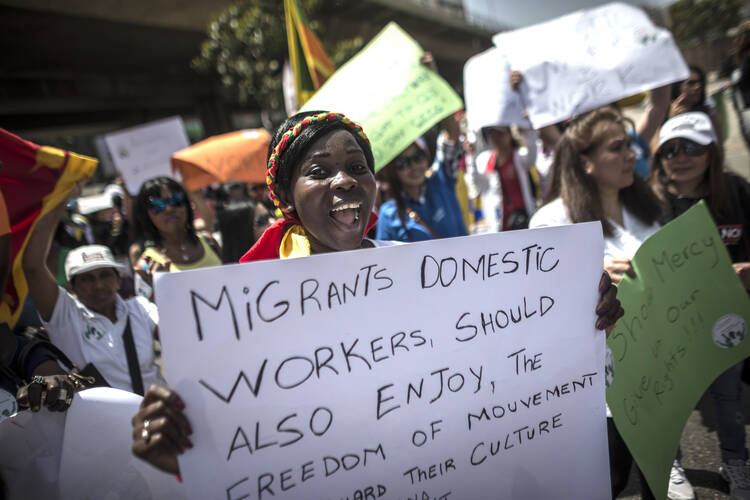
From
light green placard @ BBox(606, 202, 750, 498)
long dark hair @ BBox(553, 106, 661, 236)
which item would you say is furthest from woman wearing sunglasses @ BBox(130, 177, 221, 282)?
light green placard @ BBox(606, 202, 750, 498)

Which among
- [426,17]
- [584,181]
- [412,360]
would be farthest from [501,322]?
[426,17]

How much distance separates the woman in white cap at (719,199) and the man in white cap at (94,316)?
2.72m

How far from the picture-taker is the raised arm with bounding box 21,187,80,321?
1931mm

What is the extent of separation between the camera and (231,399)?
3.21ft

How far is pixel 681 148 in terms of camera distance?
217 centimetres

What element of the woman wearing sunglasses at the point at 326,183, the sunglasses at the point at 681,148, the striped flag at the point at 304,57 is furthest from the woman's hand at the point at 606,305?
the striped flag at the point at 304,57

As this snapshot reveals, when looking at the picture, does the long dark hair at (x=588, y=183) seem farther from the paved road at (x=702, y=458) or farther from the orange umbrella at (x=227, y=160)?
the orange umbrella at (x=227, y=160)

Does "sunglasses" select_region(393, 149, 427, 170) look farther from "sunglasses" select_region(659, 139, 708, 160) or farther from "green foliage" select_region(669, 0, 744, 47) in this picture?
"green foliage" select_region(669, 0, 744, 47)

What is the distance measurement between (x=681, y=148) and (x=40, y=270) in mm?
3027

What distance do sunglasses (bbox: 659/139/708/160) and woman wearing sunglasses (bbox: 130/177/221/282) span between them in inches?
106

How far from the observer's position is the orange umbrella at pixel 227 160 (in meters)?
4.23

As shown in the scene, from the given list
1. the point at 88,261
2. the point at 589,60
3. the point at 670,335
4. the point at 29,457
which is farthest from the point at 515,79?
the point at 29,457

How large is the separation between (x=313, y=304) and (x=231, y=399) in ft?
0.89

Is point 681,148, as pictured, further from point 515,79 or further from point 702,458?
point 702,458
